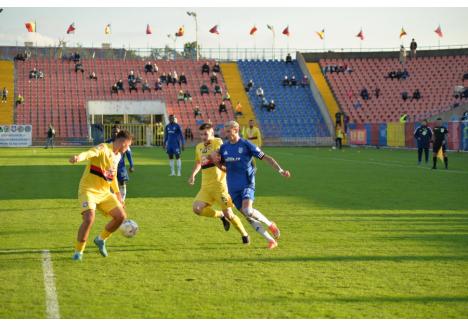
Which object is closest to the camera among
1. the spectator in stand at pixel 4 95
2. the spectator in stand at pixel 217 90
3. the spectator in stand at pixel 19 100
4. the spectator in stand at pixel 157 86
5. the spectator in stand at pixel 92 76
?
the spectator in stand at pixel 19 100

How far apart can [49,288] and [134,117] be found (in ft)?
187

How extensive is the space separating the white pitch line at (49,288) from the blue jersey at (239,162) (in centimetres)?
288

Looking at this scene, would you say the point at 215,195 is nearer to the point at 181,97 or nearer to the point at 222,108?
the point at 222,108

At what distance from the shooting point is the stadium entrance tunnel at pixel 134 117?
63344mm

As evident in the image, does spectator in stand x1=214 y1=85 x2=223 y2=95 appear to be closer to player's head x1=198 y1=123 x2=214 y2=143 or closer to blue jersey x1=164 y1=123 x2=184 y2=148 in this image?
blue jersey x1=164 y1=123 x2=184 y2=148

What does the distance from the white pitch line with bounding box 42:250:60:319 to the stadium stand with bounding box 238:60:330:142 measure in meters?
53.1

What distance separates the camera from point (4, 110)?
205 feet

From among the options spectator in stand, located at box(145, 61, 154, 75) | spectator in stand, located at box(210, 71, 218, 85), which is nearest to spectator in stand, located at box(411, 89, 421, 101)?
spectator in stand, located at box(210, 71, 218, 85)

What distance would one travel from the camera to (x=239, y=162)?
1117 cm

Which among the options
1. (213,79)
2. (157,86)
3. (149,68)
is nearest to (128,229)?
(157,86)

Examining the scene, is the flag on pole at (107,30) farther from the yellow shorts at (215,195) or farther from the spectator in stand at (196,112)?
the yellow shorts at (215,195)

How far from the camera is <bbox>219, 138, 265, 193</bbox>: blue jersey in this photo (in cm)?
1112

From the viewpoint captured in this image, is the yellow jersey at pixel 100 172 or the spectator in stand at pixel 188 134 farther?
the spectator in stand at pixel 188 134

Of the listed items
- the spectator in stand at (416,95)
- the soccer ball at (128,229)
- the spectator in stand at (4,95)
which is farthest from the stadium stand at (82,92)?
the soccer ball at (128,229)
